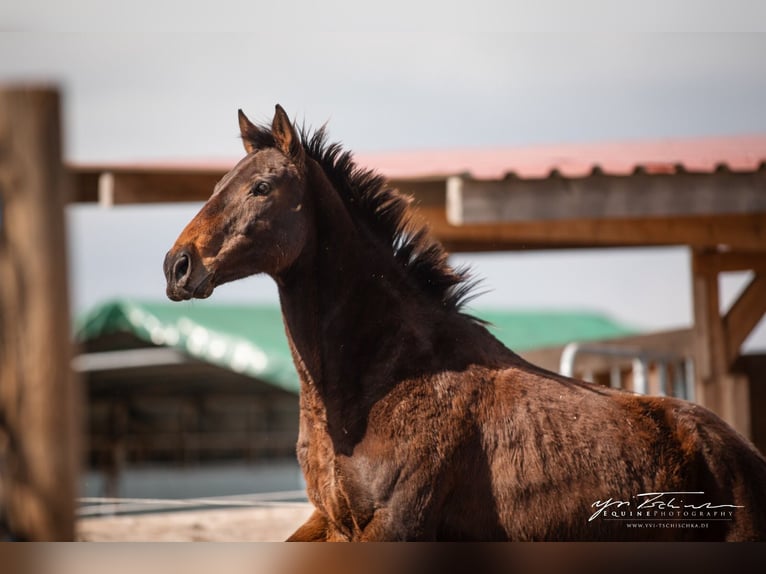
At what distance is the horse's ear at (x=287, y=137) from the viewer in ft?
10.5

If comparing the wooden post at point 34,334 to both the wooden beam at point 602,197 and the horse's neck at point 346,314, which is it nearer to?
the horse's neck at point 346,314

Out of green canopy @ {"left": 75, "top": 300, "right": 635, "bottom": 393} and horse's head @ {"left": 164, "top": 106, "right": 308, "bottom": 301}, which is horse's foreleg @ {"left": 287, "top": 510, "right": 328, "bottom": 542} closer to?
horse's head @ {"left": 164, "top": 106, "right": 308, "bottom": 301}

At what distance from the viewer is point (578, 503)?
3.12 meters

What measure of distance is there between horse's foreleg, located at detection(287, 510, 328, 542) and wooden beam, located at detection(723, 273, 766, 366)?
206 cm

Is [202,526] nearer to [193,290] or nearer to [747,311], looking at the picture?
[193,290]

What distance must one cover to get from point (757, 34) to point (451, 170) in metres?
1.27

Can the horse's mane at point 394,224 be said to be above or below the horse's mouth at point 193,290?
above

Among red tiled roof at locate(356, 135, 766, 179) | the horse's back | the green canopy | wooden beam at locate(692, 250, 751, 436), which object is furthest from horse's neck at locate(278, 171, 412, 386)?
the green canopy

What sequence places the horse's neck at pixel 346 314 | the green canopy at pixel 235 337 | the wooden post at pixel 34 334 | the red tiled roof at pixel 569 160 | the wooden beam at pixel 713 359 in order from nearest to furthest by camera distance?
the wooden post at pixel 34 334, the horse's neck at pixel 346 314, the red tiled roof at pixel 569 160, the wooden beam at pixel 713 359, the green canopy at pixel 235 337

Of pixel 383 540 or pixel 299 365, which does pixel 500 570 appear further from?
pixel 299 365

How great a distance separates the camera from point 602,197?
13.0ft


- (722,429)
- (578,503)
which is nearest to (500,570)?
(578,503)

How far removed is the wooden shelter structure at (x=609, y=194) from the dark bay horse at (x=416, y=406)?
527mm
